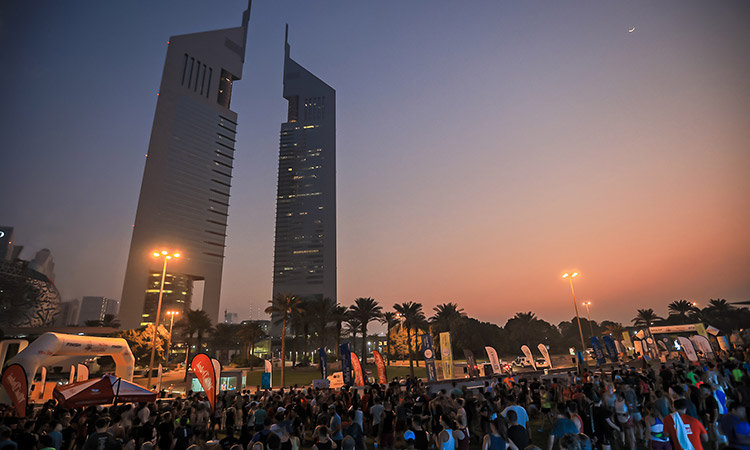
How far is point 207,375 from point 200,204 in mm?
135070

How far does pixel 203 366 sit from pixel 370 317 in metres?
43.4

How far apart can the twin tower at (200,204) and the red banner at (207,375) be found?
11770cm

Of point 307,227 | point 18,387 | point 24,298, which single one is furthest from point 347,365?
point 307,227

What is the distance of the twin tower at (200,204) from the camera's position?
398ft

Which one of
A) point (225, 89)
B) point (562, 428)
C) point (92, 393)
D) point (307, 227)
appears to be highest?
point (225, 89)

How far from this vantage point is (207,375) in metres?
13.4

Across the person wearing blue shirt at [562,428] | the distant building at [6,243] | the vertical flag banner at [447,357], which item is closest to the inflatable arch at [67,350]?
the person wearing blue shirt at [562,428]

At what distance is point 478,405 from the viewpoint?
13.0 m

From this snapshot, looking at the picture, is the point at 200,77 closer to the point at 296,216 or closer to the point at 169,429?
the point at 296,216

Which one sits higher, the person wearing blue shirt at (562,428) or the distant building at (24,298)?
the distant building at (24,298)

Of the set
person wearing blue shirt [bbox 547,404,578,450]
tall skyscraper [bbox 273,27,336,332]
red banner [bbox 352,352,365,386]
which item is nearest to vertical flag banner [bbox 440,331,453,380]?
red banner [bbox 352,352,365,386]

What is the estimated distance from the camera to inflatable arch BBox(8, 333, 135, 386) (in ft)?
62.1

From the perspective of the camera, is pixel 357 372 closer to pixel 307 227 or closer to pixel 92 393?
pixel 92 393

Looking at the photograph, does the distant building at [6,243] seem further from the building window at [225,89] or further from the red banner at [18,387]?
the red banner at [18,387]
